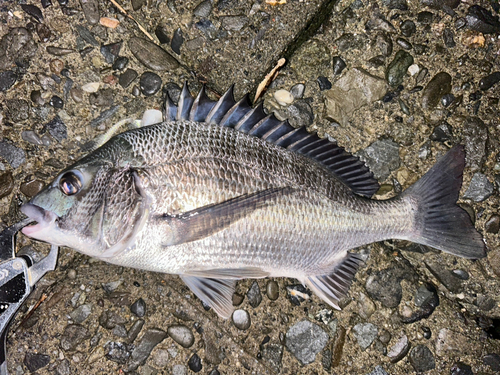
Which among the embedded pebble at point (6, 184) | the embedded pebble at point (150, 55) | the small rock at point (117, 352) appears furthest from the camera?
the embedded pebble at point (150, 55)

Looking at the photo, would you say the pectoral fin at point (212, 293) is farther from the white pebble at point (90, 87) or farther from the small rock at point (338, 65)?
the small rock at point (338, 65)

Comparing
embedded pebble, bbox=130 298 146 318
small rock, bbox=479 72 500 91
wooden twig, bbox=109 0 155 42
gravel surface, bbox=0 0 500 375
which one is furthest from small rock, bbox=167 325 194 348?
small rock, bbox=479 72 500 91

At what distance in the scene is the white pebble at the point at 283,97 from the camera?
2.64 meters

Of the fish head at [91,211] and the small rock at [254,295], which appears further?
the small rock at [254,295]

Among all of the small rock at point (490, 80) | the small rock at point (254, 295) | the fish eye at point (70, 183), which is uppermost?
the small rock at point (490, 80)

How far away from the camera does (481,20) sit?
264cm

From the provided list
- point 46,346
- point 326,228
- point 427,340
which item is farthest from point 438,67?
point 46,346

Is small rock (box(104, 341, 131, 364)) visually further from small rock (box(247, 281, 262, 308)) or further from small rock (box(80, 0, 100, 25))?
small rock (box(80, 0, 100, 25))

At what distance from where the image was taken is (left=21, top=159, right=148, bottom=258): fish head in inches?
77.9

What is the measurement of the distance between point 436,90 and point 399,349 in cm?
176

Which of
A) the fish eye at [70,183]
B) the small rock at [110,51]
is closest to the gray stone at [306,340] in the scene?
the fish eye at [70,183]

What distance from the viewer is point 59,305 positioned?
2.41 meters

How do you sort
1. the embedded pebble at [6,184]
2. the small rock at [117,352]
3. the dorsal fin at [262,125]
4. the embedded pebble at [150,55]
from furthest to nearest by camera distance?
the embedded pebble at [150,55] → the embedded pebble at [6,184] → the small rock at [117,352] → the dorsal fin at [262,125]

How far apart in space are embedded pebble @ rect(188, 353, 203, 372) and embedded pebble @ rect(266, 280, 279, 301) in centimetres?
59
